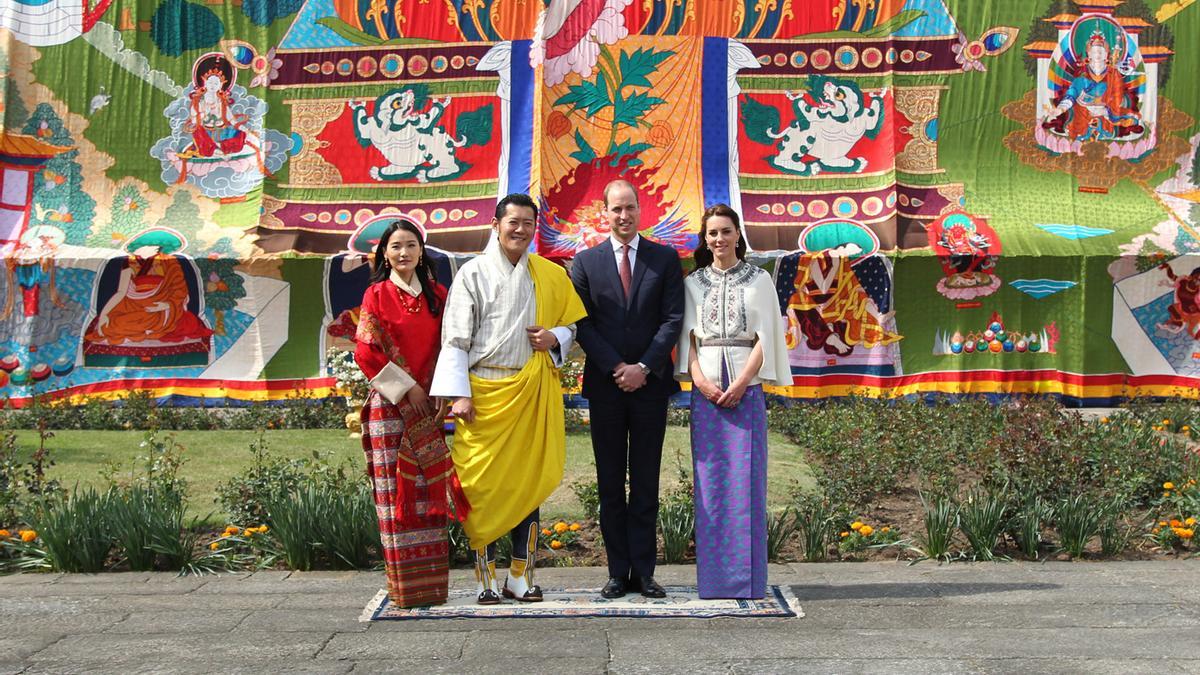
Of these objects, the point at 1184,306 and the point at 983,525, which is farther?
the point at 1184,306

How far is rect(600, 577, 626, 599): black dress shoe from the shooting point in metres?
5.15

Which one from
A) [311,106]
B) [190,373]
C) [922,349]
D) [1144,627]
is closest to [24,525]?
[1144,627]

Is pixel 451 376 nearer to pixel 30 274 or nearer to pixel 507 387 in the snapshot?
pixel 507 387

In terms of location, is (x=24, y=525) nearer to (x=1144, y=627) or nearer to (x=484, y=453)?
(x=484, y=453)

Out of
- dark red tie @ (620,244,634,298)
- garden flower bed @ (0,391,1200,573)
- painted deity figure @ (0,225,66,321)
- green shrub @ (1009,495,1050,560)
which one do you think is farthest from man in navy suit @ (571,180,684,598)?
painted deity figure @ (0,225,66,321)

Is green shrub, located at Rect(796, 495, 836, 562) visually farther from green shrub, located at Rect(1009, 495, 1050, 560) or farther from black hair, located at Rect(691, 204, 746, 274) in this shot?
black hair, located at Rect(691, 204, 746, 274)

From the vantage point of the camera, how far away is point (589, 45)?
13.3m

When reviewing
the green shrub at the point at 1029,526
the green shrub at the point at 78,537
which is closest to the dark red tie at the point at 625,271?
the green shrub at the point at 1029,526

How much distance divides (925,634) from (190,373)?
10.1 meters

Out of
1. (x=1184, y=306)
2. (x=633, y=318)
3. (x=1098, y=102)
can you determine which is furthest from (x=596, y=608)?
(x=1098, y=102)

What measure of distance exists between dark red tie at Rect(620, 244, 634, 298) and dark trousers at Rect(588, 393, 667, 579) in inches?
19.1

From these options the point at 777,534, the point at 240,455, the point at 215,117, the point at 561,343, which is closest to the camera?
the point at 561,343

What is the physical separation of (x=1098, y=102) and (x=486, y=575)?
10.7m

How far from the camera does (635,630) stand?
15.3ft
